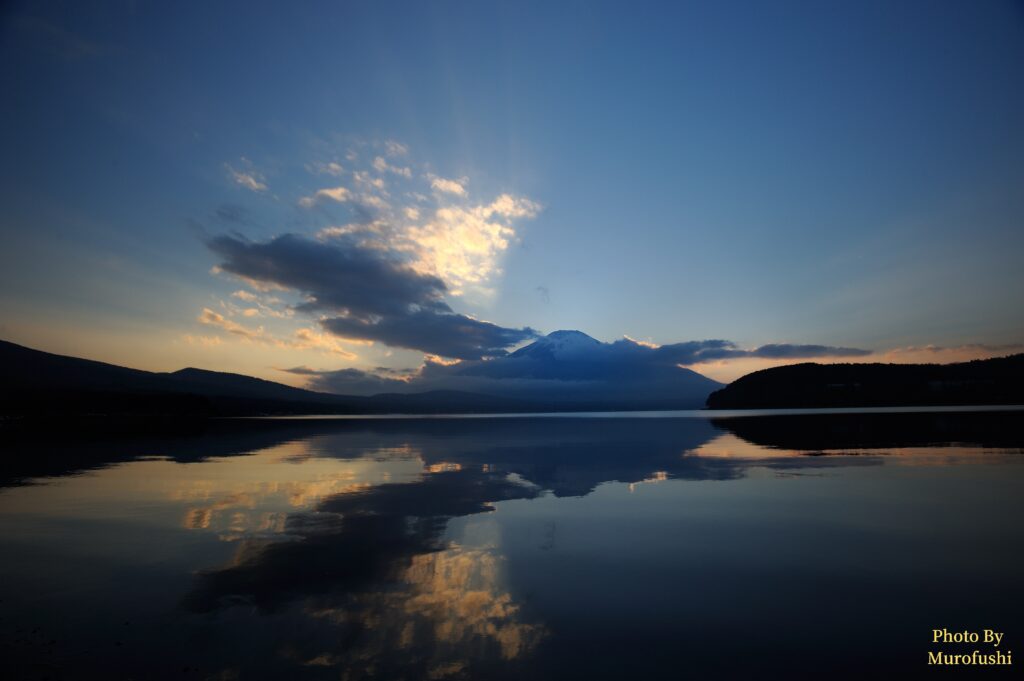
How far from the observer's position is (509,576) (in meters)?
11.2

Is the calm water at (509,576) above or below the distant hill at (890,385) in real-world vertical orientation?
below

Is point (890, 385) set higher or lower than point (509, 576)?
higher

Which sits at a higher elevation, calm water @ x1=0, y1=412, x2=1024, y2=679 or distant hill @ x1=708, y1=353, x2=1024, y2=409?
distant hill @ x1=708, y1=353, x2=1024, y2=409

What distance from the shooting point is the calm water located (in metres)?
7.63

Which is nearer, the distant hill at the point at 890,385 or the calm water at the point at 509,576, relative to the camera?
the calm water at the point at 509,576

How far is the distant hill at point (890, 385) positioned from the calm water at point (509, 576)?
177 metres

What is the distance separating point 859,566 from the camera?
11.5 metres

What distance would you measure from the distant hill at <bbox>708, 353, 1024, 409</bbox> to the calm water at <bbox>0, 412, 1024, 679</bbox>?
177m

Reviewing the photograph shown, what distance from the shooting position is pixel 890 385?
16738 centimetres

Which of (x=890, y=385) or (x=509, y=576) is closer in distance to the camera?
(x=509, y=576)

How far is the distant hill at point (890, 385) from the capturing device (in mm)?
155000

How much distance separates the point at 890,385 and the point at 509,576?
203 m

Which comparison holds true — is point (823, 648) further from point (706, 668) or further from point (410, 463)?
point (410, 463)

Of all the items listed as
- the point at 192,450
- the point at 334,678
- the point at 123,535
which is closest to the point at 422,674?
the point at 334,678
